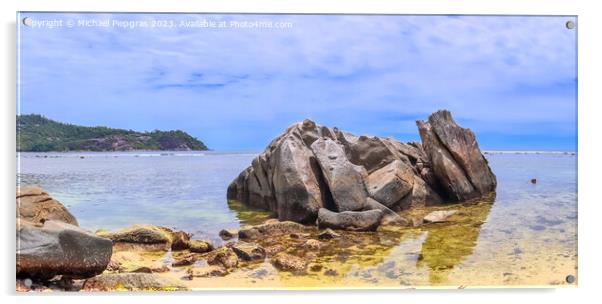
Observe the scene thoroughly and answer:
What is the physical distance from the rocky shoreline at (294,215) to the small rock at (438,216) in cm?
2

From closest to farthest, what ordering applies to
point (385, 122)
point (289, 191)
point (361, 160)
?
1. point (385, 122)
2. point (289, 191)
3. point (361, 160)

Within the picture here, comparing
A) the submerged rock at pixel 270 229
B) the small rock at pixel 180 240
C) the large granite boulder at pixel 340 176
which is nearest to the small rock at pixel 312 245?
the submerged rock at pixel 270 229

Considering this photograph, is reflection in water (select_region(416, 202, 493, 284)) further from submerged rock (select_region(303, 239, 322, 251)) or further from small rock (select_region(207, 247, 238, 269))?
small rock (select_region(207, 247, 238, 269))

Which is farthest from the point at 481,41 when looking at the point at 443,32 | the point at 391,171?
the point at 391,171

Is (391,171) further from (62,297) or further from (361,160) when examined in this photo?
(62,297)

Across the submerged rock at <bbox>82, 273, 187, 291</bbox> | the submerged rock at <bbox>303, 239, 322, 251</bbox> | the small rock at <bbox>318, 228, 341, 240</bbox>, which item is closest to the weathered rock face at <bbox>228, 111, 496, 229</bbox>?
the small rock at <bbox>318, 228, 341, 240</bbox>

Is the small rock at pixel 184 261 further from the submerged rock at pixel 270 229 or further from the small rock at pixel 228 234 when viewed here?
the submerged rock at pixel 270 229

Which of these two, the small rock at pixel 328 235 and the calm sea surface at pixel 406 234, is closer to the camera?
the calm sea surface at pixel 406 234

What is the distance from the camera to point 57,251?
5758 mm

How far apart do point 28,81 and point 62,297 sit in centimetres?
298

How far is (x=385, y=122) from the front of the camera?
6906 mm

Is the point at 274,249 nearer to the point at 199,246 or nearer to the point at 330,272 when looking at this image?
the point at 330,272

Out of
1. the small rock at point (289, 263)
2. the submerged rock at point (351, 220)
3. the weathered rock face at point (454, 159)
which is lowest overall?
the small rock at point (289, 263)

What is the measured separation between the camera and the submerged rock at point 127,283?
6.04m
